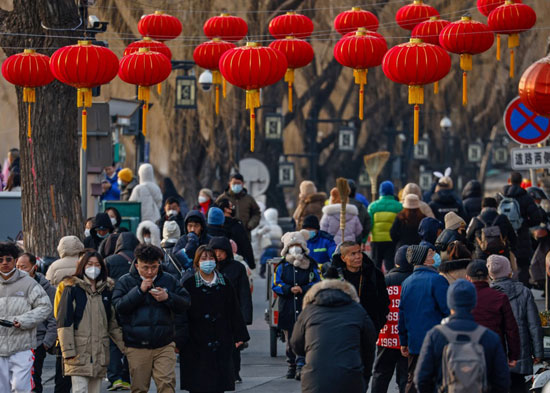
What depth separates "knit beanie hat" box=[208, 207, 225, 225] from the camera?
15.6 metres

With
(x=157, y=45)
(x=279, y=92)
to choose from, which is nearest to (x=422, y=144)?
(x=279, y=92)

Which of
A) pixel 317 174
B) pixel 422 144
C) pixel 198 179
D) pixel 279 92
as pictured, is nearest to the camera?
pixel 198 179

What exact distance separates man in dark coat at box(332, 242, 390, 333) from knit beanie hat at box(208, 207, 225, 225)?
4060 mm

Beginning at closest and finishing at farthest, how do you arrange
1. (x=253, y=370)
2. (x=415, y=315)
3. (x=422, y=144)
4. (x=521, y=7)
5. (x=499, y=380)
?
(x=499, y=380) < (x=415, y=315) < (x=253, y=370) < (x=521, y=7) < (x=422, y=144)

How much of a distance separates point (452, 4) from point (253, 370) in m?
16.0

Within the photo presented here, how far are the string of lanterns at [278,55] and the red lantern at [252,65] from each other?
12mm

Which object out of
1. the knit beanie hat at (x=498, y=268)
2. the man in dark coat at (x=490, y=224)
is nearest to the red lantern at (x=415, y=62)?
the man in dark coat at (x=490, y=224)

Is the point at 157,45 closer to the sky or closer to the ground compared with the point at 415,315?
closer to the sky

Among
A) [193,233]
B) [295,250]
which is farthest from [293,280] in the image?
[193,233]

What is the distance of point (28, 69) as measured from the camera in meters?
16.3

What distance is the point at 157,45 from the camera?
18281 millimetres

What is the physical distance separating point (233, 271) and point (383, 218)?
6104 mm

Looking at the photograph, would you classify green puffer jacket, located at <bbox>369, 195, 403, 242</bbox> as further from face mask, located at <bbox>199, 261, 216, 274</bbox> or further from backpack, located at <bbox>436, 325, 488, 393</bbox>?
backpack, located at <bbox>436, 325, 488, 393</bbox>

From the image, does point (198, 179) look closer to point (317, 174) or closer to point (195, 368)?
point (317, 174)
